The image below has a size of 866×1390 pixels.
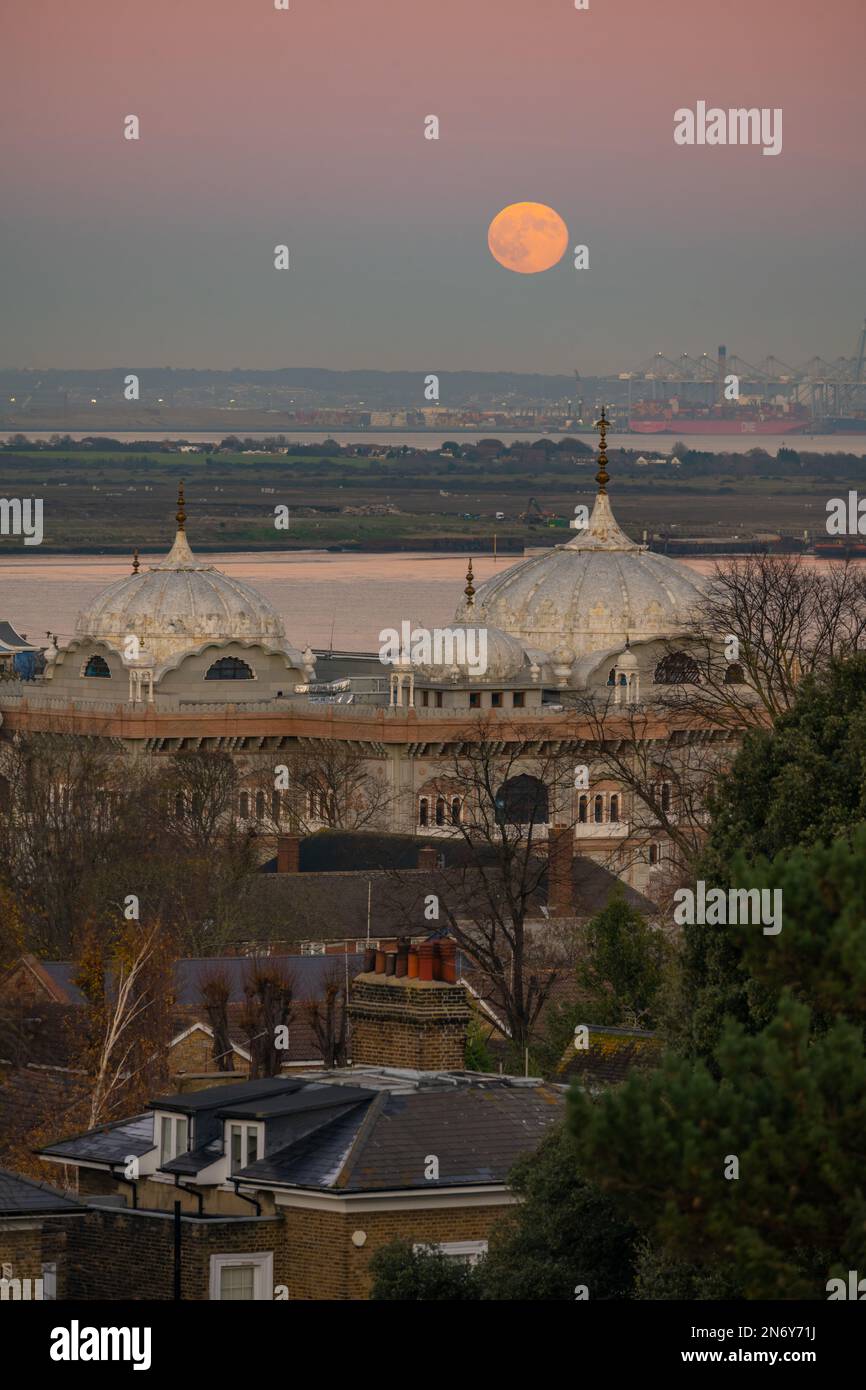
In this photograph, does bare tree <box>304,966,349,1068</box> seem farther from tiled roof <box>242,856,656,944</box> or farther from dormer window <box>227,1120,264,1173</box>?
tiled roof <box>242,856,656,944</box>

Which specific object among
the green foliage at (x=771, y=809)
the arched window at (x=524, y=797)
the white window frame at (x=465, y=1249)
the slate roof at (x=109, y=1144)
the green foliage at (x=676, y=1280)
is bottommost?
the white window frame at (x=465, y=1249)

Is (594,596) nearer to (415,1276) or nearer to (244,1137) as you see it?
(244,1137)

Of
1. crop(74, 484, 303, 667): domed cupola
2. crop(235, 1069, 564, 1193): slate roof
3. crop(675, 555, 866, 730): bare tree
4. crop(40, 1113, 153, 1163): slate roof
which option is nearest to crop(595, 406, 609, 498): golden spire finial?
crop(74, 484, 303, 667): domed cupola

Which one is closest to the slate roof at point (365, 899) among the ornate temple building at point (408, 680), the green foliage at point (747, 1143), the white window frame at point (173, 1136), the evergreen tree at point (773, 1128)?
the ornate temple building at point (408, 680)

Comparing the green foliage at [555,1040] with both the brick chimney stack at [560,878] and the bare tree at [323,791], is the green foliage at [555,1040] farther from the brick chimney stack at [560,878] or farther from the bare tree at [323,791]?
the bare tree at [323,791]

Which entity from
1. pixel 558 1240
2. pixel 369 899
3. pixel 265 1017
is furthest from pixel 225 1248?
pixel 369 899
